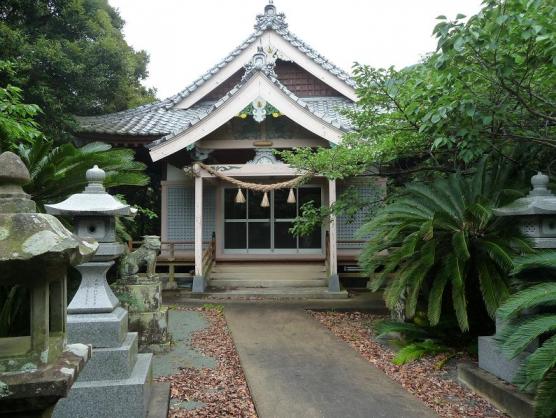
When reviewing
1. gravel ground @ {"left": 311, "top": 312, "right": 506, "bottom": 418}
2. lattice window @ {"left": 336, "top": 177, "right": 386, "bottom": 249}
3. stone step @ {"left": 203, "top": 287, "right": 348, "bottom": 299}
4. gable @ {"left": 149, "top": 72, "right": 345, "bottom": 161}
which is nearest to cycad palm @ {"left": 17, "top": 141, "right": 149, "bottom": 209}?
gable @ {"left": 149, "top": 72, "right": 345, "bottom": 161}

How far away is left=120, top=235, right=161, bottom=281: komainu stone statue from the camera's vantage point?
215 inches

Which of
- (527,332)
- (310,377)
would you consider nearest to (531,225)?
(527,332)

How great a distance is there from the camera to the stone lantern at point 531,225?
13.4ft

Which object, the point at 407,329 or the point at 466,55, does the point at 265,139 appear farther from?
the point at 466,55

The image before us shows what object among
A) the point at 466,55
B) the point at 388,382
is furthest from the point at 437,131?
the point at 388,382

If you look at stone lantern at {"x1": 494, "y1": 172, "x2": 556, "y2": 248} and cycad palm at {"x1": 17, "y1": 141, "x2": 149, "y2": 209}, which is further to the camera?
cycad palm at {"x1": 17, "y1": 141, "x2": 149, "y2": 209}

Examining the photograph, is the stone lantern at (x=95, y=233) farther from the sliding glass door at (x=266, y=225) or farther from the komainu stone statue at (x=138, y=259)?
the sliding glass door at (x=266, y=225)

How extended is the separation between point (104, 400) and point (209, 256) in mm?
7322

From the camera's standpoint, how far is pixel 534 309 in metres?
3.97

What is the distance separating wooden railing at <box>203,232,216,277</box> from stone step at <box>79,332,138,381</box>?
6.57m

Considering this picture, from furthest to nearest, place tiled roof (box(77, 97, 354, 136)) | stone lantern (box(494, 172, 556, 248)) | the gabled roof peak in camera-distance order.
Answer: the gabled roof peak < tiled roof (box(77, 97, 354, 136)) < stone lantern (box(494, 172, 556, 248))

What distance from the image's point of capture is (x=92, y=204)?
161 inches

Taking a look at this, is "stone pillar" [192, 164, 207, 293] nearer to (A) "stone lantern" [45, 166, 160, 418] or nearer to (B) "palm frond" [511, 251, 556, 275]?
(A) "stone lantern" [45, 166, 160, 418]

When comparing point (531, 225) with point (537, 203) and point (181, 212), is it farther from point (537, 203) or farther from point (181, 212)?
point (181, 212)
